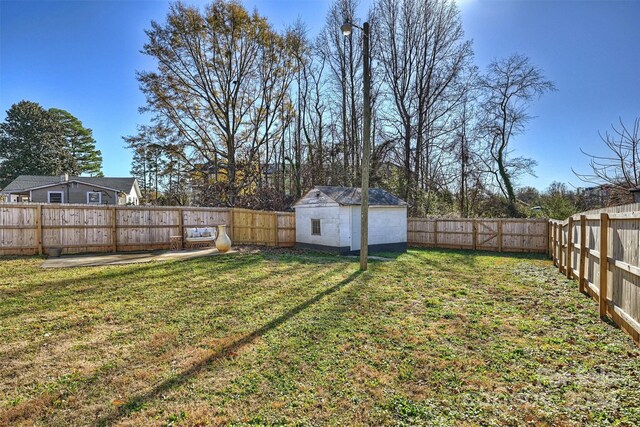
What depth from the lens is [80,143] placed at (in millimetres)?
36094

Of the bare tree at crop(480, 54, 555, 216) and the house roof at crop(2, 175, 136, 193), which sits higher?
the bare tree at crop(480, 54, 555, 216)

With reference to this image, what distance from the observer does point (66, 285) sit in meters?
6.33

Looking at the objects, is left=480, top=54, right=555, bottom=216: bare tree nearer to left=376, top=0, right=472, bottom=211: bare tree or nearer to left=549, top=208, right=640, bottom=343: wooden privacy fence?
left=376, top=0, right=472, bottom=211: bare tree

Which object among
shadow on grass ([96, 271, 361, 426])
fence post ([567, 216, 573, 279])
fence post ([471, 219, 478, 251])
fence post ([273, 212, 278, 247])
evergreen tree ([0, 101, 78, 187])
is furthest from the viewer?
evergreen tree ([0, 101, 78, 187])

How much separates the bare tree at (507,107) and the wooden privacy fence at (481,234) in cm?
502


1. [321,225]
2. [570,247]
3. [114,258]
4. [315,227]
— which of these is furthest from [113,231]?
[570,247]

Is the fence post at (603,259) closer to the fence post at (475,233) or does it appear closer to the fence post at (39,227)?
the fence post at (475,233)

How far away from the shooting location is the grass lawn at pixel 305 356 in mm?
2486

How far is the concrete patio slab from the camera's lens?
852 cm

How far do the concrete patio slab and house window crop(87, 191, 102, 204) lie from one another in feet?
58.7

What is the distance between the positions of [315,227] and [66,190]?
2170cm

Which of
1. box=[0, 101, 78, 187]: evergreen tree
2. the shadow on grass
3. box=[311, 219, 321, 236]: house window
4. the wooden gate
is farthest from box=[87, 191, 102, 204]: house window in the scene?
the wooden gate

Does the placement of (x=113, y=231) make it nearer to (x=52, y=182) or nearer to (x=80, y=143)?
(x=52, y=182)

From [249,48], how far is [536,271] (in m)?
19.2
